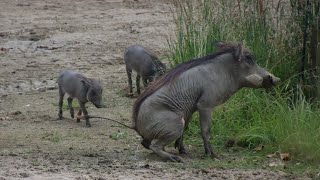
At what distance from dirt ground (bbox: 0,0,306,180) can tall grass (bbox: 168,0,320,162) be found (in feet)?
2.01

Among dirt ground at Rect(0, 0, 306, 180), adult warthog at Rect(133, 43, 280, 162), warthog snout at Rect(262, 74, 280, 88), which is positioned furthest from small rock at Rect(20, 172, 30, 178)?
warthog snout at Rect(262, 74, 280, 88)

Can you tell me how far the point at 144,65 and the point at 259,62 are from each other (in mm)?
1826

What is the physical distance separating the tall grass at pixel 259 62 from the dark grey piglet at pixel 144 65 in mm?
248

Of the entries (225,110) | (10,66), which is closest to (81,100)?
(225,110)

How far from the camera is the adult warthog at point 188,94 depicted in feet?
25.5

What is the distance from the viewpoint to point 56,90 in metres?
11.3

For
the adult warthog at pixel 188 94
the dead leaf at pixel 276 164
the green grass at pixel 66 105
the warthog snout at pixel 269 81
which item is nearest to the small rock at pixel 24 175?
the adult warthog at pixel 188 94

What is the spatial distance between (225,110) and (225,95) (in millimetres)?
1139

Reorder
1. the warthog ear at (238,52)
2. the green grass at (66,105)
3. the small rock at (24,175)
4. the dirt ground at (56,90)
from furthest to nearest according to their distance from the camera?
the green grass at (66,105) → the warthog ear at (238,52) → the dirt ground at (56,90) → the small rock at (24,175)

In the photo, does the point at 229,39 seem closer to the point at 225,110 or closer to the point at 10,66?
the point at 225,110

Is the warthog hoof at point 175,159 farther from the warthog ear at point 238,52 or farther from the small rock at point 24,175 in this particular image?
the small rock at point 24,175

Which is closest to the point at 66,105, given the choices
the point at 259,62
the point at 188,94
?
the point at 259,62

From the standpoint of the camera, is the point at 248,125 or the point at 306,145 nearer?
the point at 306,145

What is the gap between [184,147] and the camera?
26.9 ft
